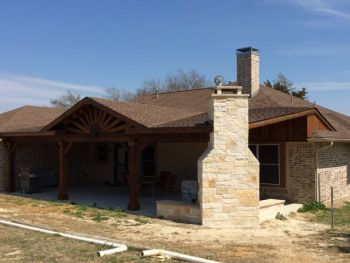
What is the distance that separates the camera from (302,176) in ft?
48.3

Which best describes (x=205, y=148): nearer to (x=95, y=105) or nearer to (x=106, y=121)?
(x=106, y=121)

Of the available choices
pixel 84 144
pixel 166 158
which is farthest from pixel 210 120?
pixel 84 144

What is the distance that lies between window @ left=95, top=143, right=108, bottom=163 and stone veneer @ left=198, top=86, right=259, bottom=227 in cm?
1103

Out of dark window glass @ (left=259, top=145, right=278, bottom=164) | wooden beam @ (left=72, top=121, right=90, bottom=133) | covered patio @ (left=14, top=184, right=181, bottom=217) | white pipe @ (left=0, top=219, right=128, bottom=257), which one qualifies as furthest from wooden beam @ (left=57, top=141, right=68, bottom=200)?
dark window glass @ (left=259, top=145, right=278, bottom=164)

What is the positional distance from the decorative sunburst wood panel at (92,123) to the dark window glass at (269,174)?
4986 mm

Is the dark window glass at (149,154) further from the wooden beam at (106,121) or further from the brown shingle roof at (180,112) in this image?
the wooden beam at (106,121)

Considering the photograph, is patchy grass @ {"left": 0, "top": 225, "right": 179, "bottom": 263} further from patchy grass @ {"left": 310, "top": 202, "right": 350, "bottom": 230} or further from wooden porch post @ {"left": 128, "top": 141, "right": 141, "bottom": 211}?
patchy grass @ {"left": 310, "top": 202, "right": 350, "bottom": 230}

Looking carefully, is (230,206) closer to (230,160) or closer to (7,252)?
(230,160)

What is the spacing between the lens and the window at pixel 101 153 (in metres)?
21.7

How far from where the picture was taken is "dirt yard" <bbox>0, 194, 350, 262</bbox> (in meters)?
8.31

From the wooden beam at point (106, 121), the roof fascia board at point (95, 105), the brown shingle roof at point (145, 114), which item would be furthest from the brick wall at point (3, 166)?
the brown shingle roof at point (145, 114)

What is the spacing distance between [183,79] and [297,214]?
44.4 metres

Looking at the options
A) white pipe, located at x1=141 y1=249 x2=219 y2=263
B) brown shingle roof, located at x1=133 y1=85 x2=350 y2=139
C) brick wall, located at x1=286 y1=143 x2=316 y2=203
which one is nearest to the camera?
white pipe, located at x1=141 y1=249 x2=219 y2=263

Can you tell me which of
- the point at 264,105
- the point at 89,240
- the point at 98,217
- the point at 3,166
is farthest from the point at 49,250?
the point at 3,166
